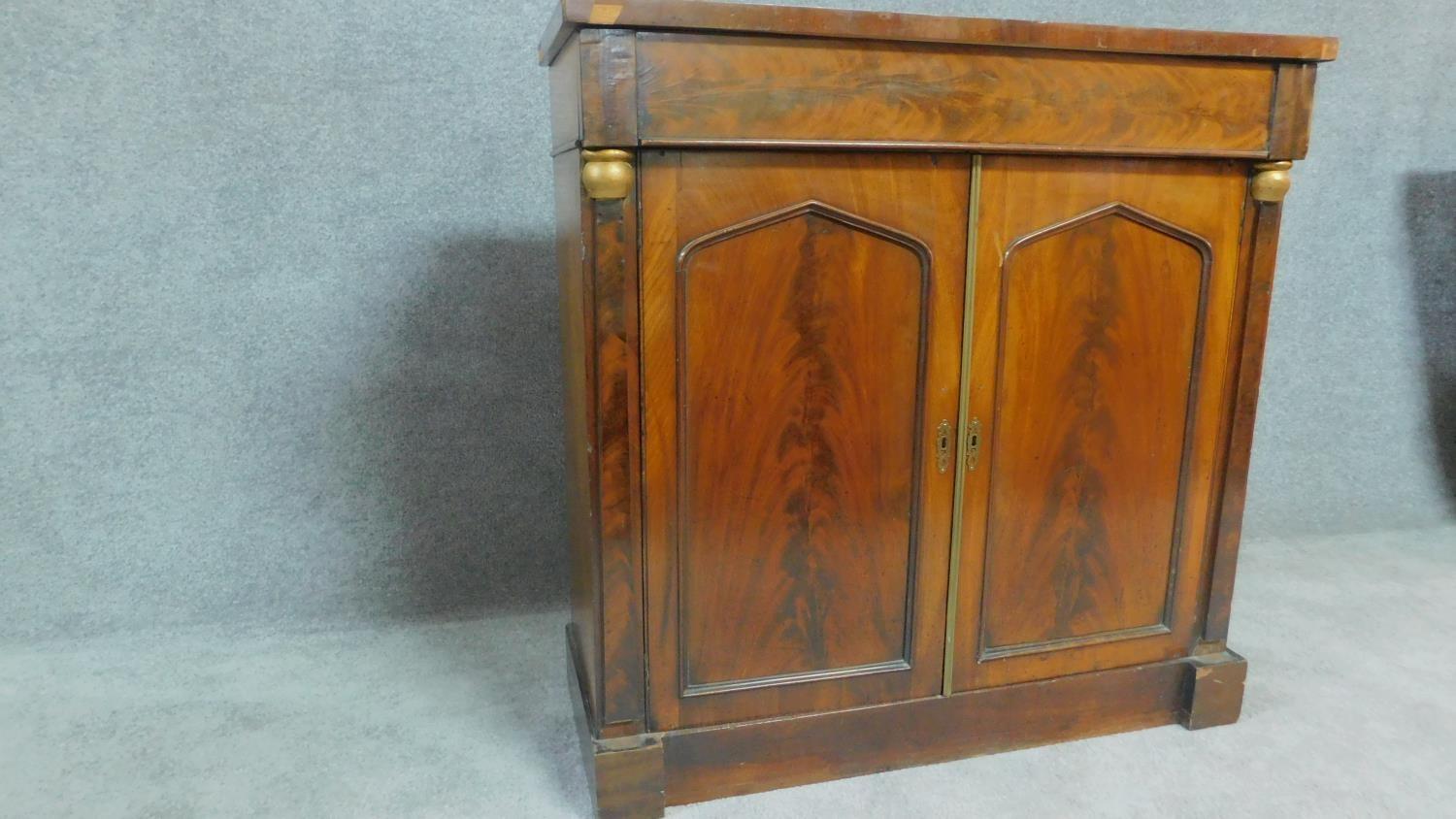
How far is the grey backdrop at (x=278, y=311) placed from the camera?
5.18ft

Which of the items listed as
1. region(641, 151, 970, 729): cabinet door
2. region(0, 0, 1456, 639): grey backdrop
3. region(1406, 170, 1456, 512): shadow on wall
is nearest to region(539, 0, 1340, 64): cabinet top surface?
region(641, 151, 970, 729): cabinet door

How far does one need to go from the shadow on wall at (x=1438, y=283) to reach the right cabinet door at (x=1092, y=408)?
4.07ft

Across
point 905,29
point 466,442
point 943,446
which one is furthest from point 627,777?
point 905,29

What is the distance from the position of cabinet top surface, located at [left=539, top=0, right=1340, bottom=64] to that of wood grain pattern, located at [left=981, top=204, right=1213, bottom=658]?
22 centimetres

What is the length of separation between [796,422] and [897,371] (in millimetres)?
152

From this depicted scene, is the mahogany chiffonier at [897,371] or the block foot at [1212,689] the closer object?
the mahogany chiffonier at [897,371]

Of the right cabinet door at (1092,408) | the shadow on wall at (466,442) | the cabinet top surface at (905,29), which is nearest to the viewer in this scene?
the cabinet top surface at (905,29)

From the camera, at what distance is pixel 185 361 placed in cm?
167

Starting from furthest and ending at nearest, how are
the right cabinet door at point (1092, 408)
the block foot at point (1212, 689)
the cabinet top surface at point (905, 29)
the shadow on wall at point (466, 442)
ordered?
the shadow on wall at point (466, 442)
the block foot at point (1212, 689)
the right cabinet door at point (1092, 408)
the cabinet top surface at point (905, 29)

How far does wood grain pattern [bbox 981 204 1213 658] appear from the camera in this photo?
1.30 m

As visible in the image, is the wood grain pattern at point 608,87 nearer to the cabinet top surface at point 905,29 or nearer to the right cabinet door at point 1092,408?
the cabinet top surface at point 905,29

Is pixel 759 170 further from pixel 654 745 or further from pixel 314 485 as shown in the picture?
pixel 314 485

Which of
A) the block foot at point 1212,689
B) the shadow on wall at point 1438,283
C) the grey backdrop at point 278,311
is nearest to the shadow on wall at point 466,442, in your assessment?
the grey backdrop at point 278,311

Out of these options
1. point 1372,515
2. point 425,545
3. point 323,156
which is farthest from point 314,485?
point 1372,515
